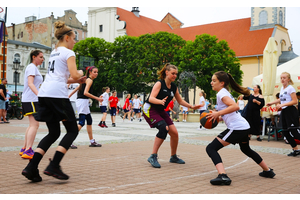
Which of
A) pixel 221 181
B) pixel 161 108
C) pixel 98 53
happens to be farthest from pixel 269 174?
pixel 98 53

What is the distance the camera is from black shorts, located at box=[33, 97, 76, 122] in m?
4.16

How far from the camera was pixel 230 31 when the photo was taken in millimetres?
58156

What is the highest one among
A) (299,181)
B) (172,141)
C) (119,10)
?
(119,10)

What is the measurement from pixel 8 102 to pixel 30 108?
54.9 ft

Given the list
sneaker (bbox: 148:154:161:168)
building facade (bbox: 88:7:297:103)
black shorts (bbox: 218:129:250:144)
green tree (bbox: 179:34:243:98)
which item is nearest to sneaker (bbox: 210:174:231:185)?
black shorts (bbox: 218:129:250:144)

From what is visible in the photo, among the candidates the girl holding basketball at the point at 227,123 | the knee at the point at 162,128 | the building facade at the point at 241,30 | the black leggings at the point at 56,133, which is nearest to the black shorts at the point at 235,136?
the girl holding basketball at the point at 227,123

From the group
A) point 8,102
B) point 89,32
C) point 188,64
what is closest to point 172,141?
point 8,102

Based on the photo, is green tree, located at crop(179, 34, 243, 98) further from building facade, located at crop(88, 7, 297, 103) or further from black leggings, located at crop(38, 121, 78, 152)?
black leggings, located at crop(38, 121, 78, 152)

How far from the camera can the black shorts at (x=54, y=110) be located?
4164mm

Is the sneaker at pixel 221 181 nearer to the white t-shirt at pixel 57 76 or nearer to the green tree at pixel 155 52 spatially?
the white t-shirt at pixel 57 76

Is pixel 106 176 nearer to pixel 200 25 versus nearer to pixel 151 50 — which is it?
pixel 151 50

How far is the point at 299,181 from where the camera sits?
180 inches

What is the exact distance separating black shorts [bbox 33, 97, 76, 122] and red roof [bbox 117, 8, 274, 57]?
5172cm

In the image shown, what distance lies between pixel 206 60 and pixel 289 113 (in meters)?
33.2
